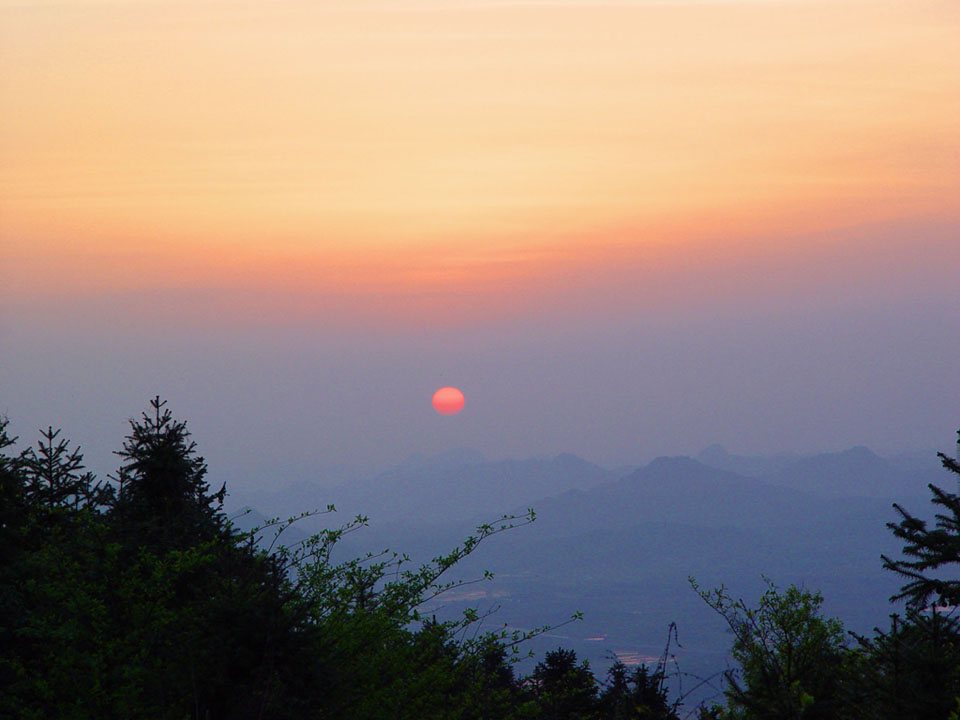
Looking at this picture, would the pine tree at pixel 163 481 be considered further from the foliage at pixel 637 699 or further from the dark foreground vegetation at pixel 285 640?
the foliage at pixel 637 699

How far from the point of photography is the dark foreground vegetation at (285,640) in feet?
57.9

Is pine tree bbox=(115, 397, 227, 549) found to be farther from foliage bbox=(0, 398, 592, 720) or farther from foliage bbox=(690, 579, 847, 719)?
foliage bbox=(690, 579, 847, 719)

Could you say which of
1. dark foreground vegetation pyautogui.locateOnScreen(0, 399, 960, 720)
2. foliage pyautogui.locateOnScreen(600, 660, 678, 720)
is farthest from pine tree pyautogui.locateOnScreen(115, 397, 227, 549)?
foliage pyautogui.locateOnScreen(600, 660, 678, 720)

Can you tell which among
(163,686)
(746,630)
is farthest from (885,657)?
(163,686)

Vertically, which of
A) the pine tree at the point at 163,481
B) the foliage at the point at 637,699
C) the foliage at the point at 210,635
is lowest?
the foliage at the point at 637,699

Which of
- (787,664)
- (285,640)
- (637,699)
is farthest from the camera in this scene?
(637,699)

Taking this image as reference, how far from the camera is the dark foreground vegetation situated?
17.6m

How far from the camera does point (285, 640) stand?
57.6 feet

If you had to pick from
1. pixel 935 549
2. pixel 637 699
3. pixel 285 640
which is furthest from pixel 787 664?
pixel 285 640

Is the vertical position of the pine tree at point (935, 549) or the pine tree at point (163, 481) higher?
the pine tree at point (163, 481)

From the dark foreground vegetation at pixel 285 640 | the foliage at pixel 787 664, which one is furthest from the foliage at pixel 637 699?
the foliage at pixel 787 664

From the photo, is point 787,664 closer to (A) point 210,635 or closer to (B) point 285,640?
(B) point 285,640

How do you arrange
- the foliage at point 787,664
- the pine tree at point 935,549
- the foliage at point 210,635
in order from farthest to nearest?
the pine tree at point 935,549 < the foliage at point 787,664 < the foliage at point 210,635

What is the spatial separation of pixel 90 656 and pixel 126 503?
965cm
